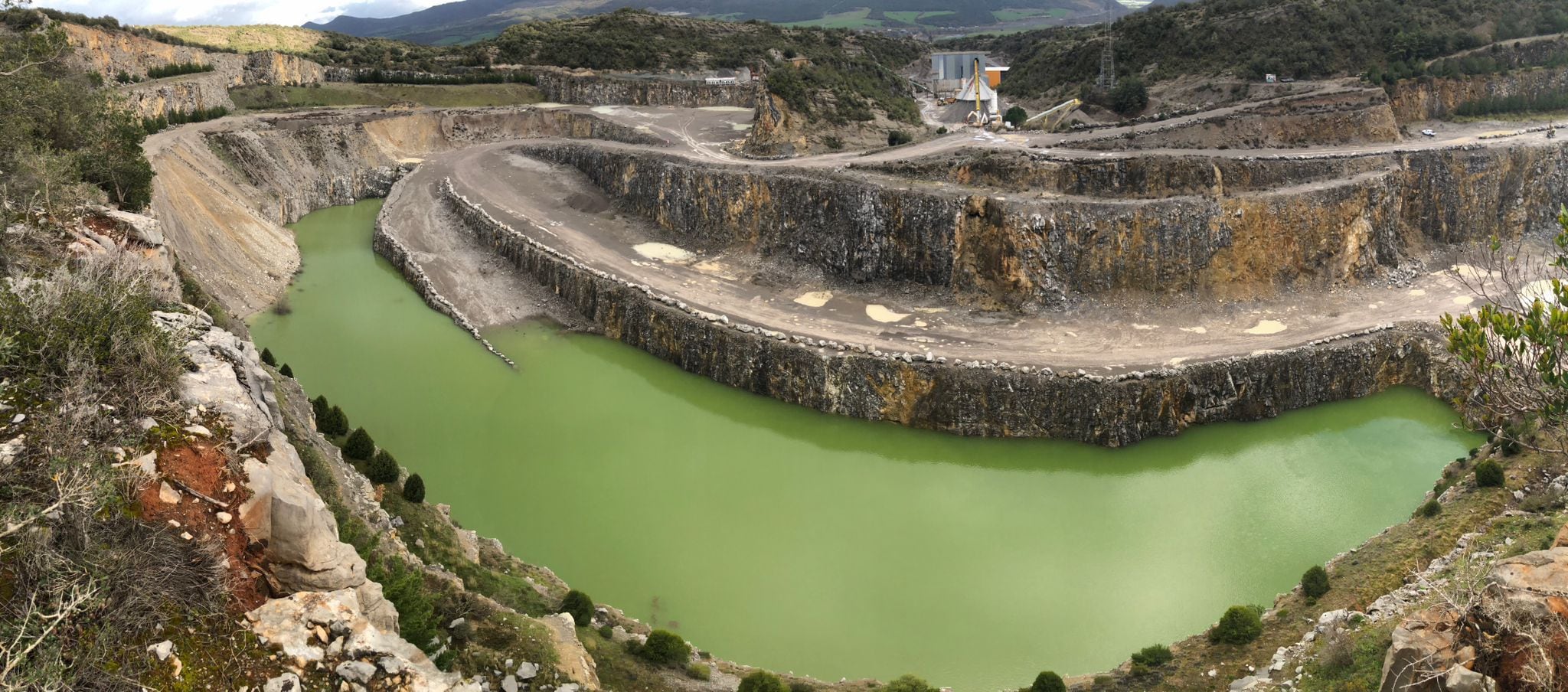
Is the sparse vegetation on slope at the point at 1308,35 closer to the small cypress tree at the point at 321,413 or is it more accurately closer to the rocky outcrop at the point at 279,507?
the small cypress tree at the point at 321,413

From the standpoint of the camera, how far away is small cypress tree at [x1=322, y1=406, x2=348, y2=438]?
2412cm

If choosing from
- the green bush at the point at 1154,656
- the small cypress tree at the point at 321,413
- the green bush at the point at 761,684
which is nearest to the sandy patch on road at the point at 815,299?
the small cypress tree at the point at 321,413

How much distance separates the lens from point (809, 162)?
4288cm

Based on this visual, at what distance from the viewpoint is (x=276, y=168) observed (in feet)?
165

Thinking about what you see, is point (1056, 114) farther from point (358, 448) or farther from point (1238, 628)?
point (358, 448)

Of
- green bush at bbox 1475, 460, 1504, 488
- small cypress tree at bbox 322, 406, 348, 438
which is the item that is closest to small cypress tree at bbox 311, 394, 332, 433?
small cypress tree at bbox 322, 406, 348, 438

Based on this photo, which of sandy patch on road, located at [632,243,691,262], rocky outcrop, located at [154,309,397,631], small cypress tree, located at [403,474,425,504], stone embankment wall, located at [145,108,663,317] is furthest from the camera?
sandy patch on road, located at [632,243,691,262]

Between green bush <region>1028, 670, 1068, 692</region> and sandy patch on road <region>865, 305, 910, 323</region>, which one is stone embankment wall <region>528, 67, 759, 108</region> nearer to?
sandy patch on road <region>865, 305, 910, 323</region>

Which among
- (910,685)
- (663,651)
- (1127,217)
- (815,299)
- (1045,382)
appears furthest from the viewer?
(815,299)

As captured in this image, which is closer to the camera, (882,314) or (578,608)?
(578,608)

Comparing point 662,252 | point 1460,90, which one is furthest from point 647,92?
point 1460,90

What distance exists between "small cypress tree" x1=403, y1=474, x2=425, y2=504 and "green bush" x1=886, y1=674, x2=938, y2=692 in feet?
39.7

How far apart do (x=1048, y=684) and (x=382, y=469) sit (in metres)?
16.1

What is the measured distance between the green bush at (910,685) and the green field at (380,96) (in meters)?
60.2
